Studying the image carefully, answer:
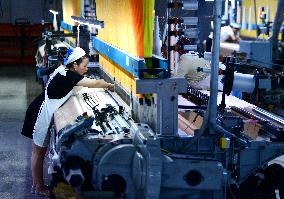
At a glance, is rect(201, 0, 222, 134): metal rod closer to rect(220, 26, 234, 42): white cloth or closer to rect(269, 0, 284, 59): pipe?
rect(269, 0, 284, 59): pipe

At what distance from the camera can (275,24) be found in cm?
904

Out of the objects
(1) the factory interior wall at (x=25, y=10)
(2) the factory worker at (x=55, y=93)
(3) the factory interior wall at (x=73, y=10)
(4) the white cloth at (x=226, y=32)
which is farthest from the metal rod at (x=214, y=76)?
(1) the factory interior wall at (x=25, y=10)

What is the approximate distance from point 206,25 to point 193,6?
27.1 ft

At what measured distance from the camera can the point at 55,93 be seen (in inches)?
196

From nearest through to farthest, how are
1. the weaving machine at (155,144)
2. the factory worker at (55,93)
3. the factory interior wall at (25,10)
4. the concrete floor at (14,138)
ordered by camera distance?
1. the weaving machine at (155,144)
2. the factory worker at (55,93)
3. the concrete floor at (14,138)
4. the factory interior wall at (25,10)

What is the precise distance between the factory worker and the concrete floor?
369 millimetres

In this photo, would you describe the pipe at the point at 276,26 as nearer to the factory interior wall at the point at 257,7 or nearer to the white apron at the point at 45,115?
the white apron at the point at 45,115

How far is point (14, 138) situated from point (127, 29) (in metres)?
3.57

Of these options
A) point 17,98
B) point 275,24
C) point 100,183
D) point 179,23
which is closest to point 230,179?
point 100,183

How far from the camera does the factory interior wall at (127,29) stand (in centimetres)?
411

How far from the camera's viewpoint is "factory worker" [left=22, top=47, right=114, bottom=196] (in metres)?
4.90

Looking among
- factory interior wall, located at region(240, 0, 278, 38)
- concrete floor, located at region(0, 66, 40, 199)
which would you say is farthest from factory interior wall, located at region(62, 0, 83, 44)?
factory interior wall, located at region(240, 0, 278, 38)

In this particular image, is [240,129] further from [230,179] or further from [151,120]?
[151,120]

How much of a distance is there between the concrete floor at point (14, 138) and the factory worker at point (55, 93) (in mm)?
369
